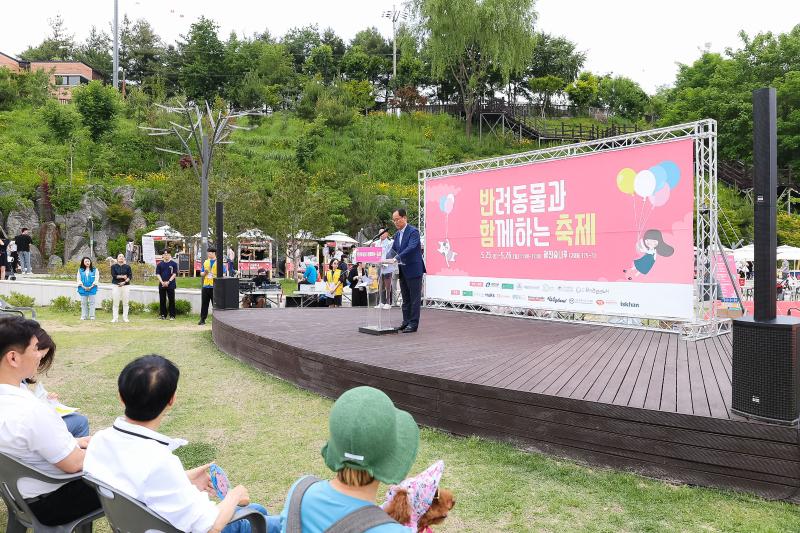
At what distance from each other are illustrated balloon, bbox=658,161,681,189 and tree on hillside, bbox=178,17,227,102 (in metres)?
49.6

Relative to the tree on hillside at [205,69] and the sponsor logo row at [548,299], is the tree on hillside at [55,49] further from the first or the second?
the sponsor logo row at [548,299]

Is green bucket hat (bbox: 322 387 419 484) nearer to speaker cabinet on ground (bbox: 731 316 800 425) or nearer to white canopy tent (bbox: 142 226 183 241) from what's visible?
speaker cabinet on ground (bbox: 731 316 800 425)

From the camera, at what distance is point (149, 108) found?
4209cm

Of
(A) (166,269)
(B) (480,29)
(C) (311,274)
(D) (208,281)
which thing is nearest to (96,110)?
(B) (480,29)

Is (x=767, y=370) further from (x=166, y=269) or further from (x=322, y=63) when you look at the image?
(x=322, y=63)

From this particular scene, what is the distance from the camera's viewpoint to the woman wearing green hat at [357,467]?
1.43m

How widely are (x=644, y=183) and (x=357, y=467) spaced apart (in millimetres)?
7125

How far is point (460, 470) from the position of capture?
387cm

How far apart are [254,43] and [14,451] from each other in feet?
197

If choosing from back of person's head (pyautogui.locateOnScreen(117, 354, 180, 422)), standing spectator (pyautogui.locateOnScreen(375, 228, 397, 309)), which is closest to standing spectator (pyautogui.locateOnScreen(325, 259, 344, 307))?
standing spectator (pyautogui.locateOnScreen(375, 228, 397, 309))

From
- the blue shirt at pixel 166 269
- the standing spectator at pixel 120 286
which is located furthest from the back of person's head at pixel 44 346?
the standing spectator at pixel 120 286

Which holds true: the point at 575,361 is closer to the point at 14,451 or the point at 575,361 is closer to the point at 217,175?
the point at 14,451

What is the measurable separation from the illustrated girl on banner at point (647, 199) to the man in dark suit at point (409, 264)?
112 inches

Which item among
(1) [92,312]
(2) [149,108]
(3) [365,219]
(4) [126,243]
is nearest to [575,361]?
(1) [92,312]
